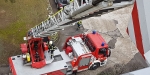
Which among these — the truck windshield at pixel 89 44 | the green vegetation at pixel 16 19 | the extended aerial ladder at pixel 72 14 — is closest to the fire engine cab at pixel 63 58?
the truck windshield at pixel 89 44

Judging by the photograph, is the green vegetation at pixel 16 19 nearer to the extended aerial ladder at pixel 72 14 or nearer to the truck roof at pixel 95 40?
the extended aerial ladder at pixel 72 14

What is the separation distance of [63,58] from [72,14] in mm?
4064

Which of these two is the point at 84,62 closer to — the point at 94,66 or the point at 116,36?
the point at 94,66

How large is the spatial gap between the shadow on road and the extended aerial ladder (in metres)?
4.16

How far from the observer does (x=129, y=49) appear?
1309 cm

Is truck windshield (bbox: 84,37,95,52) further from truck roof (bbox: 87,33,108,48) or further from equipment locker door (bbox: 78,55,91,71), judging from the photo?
equipment locker door (bbox: 78,55,91,71)

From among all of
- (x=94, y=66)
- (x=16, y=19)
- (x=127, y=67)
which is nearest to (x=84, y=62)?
(x=94, y=66)

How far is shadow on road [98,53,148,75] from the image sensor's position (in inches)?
450

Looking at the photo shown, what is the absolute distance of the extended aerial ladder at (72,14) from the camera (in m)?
3.68

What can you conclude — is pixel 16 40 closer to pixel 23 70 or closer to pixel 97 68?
pixel 23 70

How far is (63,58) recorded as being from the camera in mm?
10312

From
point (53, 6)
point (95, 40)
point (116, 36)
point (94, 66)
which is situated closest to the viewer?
point (95, 40)

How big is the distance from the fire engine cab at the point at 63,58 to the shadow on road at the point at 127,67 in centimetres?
64

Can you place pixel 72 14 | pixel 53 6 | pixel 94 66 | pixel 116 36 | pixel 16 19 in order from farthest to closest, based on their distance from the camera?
pixel 53 6 < pixel 116 36 < pixel 16 19 < pixel 94 66 < pixel 72 14
